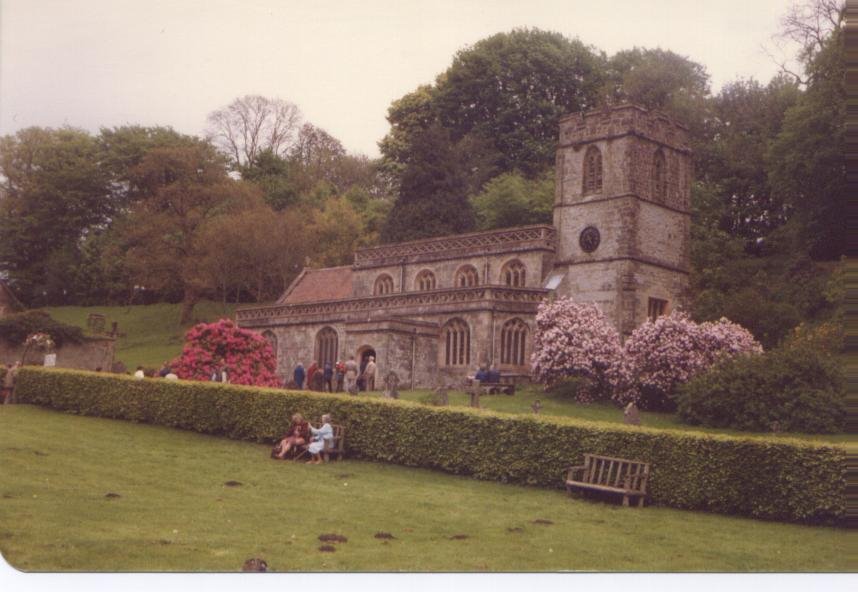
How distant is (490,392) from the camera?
32.8 m

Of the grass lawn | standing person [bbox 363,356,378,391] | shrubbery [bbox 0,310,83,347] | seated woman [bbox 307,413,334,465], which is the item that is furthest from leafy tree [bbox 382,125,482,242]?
the grass lawn

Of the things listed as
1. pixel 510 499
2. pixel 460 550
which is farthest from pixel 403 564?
pixel 510 499

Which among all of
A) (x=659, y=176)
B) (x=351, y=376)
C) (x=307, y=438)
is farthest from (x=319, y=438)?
(x=659, y=176)

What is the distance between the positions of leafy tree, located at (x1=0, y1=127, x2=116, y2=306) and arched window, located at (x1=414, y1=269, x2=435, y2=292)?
25.1 metres

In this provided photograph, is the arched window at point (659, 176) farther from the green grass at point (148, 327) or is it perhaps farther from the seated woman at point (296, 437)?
the seated woman at point (296, 437)

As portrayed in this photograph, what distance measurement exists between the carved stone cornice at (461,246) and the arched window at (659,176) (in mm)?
4923

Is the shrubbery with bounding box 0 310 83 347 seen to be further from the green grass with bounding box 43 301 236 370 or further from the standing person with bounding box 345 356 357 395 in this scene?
the standing person with bounding box 345 356 357 395

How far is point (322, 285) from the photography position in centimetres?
4822

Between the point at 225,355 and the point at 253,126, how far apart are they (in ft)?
31.4

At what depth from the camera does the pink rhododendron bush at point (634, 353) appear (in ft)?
102

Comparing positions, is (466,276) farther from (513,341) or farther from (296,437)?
(296,437)

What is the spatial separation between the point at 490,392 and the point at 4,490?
68.1 feet

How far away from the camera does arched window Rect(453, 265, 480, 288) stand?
44219 mm

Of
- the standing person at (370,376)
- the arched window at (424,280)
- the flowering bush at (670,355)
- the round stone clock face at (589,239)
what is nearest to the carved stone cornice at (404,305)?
the round stone clock face at (589,239)
